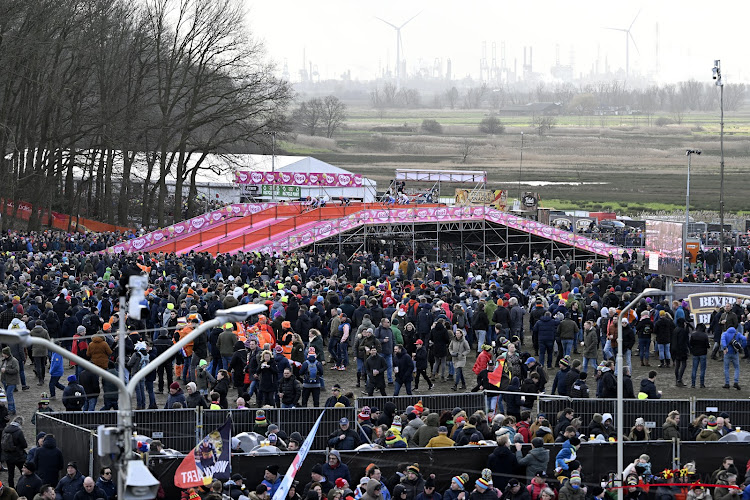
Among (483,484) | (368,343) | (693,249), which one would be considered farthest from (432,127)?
(483,484)

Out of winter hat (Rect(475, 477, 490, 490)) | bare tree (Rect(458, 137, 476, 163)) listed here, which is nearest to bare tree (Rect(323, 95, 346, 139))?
bare tree (Rect(458, 137, 476, 163))

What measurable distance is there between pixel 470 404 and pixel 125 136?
44.3 metres

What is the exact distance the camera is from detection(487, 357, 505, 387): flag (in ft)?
66.1

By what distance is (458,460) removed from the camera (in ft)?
50.8

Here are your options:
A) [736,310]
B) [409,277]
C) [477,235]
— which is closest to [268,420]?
[736,310]

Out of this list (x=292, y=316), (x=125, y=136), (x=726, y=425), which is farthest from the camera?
(x=125, y=136)

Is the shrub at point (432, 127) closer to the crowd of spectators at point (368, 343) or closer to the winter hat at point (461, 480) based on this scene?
the crowd of spectators at point (368, 343)

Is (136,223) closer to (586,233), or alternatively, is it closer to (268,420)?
(586,233)

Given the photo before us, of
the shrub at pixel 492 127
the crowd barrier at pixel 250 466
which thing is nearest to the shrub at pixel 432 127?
the shrub at pixel 492 127

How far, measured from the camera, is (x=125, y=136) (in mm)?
59812

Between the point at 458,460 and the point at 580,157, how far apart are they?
13634cm

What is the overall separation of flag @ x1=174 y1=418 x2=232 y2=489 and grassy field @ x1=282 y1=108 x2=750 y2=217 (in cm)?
7983

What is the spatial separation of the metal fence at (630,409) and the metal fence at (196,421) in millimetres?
3386

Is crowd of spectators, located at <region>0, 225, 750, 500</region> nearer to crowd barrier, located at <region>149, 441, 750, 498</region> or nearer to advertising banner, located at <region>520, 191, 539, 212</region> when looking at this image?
crowd barrier, located at <region>149, 441, 750, 498</region>
